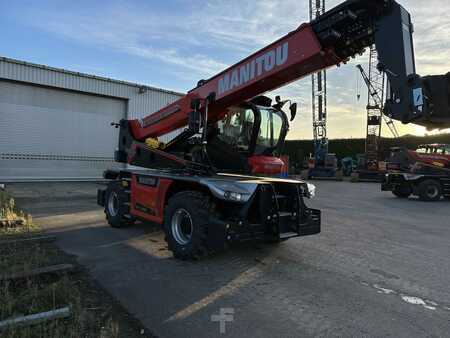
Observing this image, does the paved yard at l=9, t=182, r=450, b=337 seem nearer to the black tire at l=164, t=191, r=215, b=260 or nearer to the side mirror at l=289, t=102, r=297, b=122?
the black tire at l=164, t=191, r=215, b=260

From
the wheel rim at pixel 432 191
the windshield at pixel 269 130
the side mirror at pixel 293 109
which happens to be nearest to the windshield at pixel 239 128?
the windshield at pixel 269 130

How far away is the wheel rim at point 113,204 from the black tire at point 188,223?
2550 mm

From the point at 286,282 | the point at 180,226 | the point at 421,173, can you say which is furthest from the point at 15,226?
the point at 421,173

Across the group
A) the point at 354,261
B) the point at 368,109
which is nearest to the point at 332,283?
the point at 354,261

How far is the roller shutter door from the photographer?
1744cm

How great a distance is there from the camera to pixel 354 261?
593cm

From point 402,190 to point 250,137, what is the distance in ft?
41.9

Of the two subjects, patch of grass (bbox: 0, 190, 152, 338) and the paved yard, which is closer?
patch of grass (bbox: 0, 190, 152, 338)

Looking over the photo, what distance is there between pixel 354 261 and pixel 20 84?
17.2 metres

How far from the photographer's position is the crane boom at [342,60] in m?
4.57

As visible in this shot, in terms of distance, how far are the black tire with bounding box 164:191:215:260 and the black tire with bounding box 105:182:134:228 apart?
2218 mm

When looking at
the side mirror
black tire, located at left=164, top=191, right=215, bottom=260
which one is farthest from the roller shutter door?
the side mirror

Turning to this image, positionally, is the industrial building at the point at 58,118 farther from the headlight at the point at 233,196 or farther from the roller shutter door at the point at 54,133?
the headlight at the point at 233,196

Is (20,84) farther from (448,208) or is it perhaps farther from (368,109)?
(368,109)
